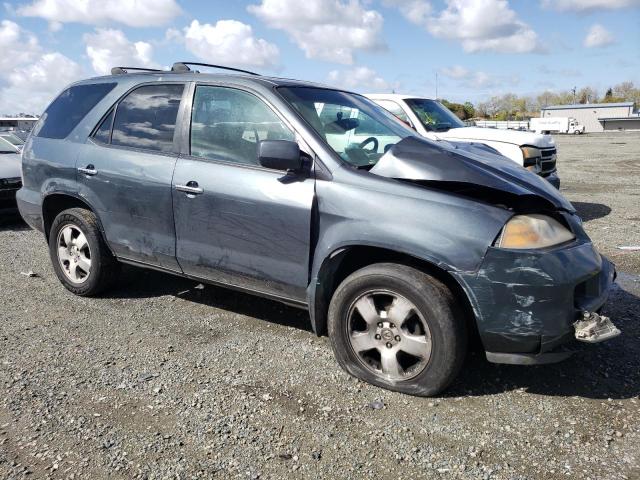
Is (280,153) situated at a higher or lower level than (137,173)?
higher

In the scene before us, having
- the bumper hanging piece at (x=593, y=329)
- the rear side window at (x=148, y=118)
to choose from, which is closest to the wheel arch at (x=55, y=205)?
the rear side window at (x=148, y=118)

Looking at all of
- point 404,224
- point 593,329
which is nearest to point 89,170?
point 404,224

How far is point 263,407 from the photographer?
3186 mm

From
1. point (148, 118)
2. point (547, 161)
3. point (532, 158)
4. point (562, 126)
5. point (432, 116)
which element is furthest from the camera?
point (562, 126)

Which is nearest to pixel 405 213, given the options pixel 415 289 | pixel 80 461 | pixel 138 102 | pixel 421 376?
pixel 415 289

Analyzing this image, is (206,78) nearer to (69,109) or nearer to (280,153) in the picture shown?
(280,153)

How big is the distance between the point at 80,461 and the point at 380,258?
6.50ft

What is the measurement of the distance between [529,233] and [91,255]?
3578 millimetres

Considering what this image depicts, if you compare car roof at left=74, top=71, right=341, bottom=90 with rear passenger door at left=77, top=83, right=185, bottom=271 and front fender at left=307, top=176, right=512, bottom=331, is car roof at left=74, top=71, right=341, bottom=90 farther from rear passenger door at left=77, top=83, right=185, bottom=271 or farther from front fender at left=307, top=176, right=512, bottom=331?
front fender at left=307, top=176, right=512, bottom=331

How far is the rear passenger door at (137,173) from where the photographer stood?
13.5 ft

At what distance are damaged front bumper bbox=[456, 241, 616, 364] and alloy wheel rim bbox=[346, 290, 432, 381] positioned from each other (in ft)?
1.18

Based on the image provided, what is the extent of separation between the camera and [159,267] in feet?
14.4

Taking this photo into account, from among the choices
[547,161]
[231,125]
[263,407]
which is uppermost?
[231,125]

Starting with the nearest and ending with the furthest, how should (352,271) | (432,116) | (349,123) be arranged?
(352,271) < (349,123) < (432,116)
